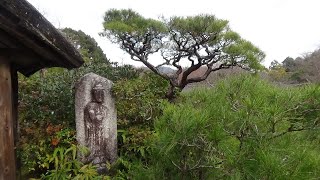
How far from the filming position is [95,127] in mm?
4078

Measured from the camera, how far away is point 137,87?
5121 mm

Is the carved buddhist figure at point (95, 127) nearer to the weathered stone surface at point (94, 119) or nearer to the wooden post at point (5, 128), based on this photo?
the weathered stone surface at point (94, 119)

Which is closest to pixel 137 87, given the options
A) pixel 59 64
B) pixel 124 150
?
pixel 124 150

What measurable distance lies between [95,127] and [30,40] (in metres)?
2.76

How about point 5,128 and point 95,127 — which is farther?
point 95,127

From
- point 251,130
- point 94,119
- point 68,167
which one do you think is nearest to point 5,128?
point 251,130

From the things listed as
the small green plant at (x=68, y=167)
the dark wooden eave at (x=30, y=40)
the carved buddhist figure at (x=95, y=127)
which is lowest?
the small green plant at (x=68, y=167)

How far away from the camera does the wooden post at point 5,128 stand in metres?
1.61

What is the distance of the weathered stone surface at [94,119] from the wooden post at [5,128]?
93.8 inches

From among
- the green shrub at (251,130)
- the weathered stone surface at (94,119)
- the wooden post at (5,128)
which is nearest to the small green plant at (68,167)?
the weathered stone surface at (94,119)

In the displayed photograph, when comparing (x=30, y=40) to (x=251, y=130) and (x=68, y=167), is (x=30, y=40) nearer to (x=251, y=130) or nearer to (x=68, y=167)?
(x=251, y=130)

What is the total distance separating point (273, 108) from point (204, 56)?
7168 millimetres

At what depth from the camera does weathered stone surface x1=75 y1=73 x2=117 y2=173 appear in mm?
4074

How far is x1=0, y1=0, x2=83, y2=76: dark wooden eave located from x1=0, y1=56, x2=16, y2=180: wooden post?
0.37 feet
